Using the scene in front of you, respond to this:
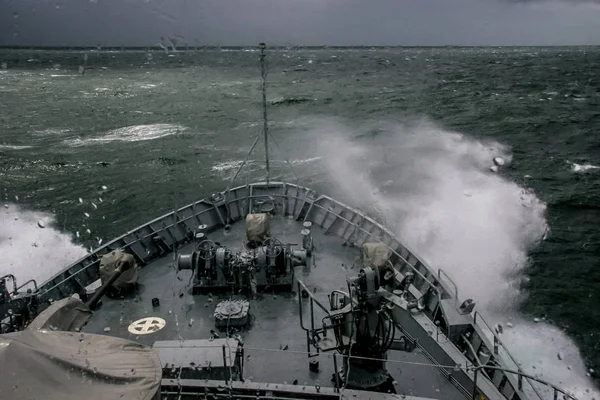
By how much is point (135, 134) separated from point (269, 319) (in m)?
56.7

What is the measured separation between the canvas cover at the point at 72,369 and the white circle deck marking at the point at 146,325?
723 cm

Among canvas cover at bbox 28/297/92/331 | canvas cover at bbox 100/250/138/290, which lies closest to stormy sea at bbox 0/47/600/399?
canvas cover at bbox 100/250/138/290

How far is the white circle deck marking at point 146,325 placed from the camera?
14086 mm

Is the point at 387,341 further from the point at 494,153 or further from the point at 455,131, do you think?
the point at 455,131

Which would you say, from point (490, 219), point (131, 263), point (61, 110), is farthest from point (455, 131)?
point (61, 110)

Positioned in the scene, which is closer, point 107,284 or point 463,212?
point 107,284

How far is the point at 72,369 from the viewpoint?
21.1 ft

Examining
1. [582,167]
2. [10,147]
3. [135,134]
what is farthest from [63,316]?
[135,134]

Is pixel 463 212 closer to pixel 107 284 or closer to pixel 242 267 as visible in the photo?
pixel 242 267

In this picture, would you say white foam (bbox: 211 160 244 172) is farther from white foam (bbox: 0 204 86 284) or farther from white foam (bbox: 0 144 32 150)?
white foam (bbox: 0 144 32 150)

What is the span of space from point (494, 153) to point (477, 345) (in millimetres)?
40056

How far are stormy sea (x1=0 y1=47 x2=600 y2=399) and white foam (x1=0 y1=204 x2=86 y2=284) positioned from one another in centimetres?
13

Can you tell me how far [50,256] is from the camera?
1184 inches

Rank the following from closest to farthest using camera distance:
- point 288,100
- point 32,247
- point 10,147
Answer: point 32,247
point 10,147
point 288,100
